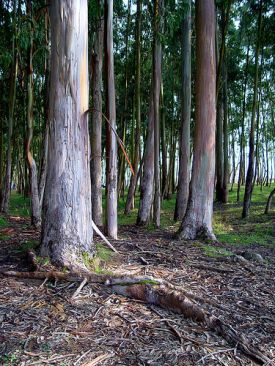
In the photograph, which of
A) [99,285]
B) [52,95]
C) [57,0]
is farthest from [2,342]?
[57,0]

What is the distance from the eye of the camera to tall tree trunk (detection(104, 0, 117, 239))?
6191 millimetres

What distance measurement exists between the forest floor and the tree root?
0.22 ft

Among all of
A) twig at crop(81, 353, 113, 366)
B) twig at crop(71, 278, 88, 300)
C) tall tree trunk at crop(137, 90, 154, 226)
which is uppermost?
tall tree trunk at crop(137, 90, 154, 226)

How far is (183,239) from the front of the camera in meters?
7.09

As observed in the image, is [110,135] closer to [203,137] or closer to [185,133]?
[203,137]

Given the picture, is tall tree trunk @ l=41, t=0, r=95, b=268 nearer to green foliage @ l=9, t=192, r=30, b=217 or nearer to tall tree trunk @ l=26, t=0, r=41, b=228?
tall tree trunk @ l=26, t=0, r=41, b=228

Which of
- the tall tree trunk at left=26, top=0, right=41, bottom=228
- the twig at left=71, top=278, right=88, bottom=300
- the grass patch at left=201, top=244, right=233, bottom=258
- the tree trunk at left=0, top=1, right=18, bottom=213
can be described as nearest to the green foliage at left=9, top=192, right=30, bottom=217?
the tree trunk at left=0, top=1, right=18, bottom=213

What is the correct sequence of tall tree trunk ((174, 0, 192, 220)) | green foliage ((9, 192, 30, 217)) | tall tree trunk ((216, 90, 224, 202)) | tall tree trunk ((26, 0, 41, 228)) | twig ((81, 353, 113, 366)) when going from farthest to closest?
tall tree trunk ((216, 90, 224, 202)) → green foliage ((9, 192, 30, 217)) → tall tree trunk ((174, 0, 192, 220)) → tall tree trunk ((26, 0, 41, 228)) → twig ((81, 353, 113, 366))

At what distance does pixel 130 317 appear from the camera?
10.7 feet

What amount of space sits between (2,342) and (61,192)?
180 centimetres

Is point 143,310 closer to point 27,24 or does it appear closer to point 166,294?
point 166,294

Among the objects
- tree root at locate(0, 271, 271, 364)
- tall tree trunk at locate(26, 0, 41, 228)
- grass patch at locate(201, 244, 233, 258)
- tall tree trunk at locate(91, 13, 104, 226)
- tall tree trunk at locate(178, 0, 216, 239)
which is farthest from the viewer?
tall tree trunk at locate(91, 13, 104, 226)

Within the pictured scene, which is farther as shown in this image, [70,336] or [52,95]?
[52,95]

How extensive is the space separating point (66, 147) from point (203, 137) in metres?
3.93
